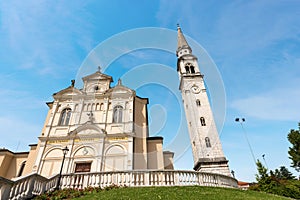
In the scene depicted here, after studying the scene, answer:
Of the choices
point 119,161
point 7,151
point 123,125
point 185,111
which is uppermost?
point 185,111

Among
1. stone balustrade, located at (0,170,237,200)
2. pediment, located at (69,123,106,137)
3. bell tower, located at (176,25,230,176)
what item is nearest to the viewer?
stone balustrade, located at (0,170,237,200)

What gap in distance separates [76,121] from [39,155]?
488 centimetres

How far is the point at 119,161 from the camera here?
16.7 m

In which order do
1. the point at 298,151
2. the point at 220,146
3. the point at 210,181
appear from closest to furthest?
the point at 210,181 < the point at 220,146 < the point at 298,151

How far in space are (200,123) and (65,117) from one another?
2146 centimetres

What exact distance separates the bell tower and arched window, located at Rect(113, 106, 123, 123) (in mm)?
13759

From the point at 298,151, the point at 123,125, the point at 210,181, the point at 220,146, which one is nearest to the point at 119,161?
the point at 123,125

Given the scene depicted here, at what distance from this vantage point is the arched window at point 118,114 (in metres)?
19.9

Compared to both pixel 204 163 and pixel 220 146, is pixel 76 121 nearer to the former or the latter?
pixel 204 163

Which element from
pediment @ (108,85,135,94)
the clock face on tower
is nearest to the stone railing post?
pediment @ (108,85,135,94)

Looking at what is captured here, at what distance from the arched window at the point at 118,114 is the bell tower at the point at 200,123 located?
13759 mm

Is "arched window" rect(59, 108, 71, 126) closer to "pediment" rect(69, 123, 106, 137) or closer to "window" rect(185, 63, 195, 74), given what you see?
"pediment" rect(69, 123, 106, 137)

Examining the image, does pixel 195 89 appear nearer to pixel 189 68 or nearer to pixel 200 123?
pixel 189 68

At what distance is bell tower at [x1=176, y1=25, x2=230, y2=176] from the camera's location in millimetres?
23867
